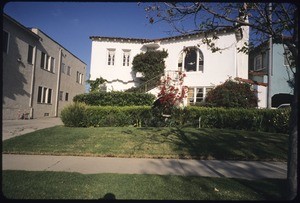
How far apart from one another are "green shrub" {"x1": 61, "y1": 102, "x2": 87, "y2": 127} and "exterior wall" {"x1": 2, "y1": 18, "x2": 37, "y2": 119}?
225 inches

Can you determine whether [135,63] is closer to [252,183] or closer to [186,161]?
[186,161]

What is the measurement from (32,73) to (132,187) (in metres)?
17.4

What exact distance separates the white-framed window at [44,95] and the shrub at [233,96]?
48.9 feet

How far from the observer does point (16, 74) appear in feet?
53.4

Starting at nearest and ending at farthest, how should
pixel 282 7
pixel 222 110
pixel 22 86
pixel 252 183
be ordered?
pixel 282 7 < pixel 252 183 < pixel 222 110 < pixel 22 86

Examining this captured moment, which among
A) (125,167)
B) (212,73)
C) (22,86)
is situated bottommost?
(125,167)

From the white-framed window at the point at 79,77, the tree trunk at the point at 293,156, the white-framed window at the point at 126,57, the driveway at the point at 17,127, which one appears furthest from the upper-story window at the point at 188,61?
the tree trunk at the point at 293,156

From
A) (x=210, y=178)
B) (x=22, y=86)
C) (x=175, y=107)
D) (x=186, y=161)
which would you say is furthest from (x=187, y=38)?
(x=210, y=178)

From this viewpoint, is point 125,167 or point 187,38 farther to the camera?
point 187,38

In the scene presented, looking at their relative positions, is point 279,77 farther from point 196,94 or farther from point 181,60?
point 181,60

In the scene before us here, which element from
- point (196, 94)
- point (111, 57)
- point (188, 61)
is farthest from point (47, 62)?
point (196, 94)

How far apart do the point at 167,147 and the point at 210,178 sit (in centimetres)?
290

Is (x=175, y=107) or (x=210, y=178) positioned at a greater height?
(x=175, y=107)

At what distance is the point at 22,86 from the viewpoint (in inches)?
675
